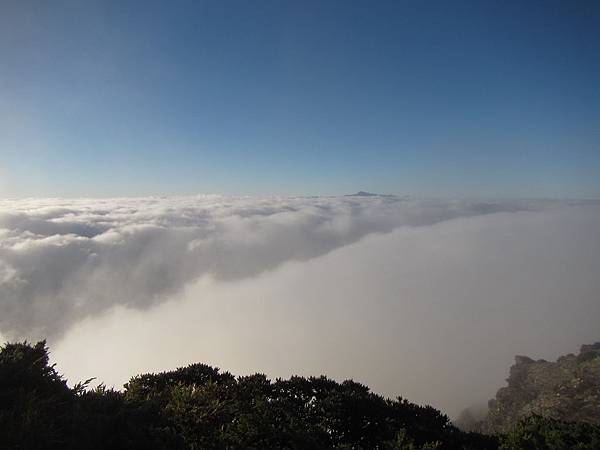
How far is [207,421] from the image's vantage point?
11.4m

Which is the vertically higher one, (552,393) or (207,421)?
(207,421)

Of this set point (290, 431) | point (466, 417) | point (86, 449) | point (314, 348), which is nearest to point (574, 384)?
point (466, 417)

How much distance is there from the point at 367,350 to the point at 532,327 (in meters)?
90.3

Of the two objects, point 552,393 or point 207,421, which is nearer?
→ point 207,421

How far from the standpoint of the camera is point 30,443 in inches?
307

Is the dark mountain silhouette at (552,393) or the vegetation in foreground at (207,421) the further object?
the dark mountain silhouette at (552,393)

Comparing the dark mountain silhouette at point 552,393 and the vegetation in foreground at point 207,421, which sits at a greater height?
the vegetation in foreground at point 207,421

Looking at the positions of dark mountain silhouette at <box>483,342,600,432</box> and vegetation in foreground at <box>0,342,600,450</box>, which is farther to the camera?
dark mountain silhouette at <box>483,342,600,432</box>

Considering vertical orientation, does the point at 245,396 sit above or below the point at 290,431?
below

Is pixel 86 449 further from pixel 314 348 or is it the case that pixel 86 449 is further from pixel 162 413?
pixel 314 348

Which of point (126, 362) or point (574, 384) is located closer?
point (574, 384)

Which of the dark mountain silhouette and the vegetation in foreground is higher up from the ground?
the vegetation in foreground

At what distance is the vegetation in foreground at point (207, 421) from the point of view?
346 inches

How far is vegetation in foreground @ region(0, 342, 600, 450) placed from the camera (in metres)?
8.79
